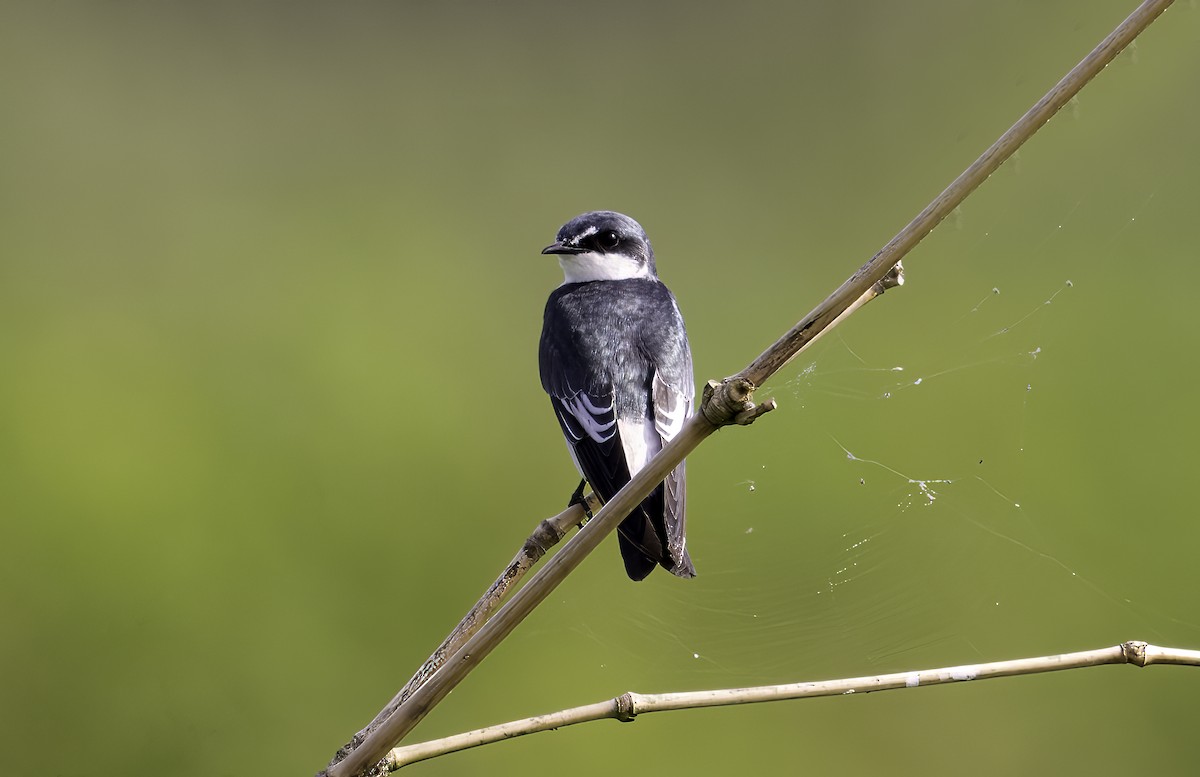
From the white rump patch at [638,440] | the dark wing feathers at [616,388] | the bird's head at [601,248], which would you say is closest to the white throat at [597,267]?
the bird's head at [601,248]

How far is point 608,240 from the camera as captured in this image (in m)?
2.50

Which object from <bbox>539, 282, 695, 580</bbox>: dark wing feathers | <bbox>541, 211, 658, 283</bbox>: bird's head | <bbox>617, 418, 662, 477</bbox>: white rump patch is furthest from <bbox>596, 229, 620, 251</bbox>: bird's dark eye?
<bbox>617, 418, 662, 477</bbox>: white rump patch

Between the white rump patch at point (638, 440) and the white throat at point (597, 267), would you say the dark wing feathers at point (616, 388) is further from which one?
the white throat at point (597, 267)

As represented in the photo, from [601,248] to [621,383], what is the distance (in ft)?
1.50

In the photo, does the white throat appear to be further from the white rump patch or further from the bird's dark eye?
the white rump patch

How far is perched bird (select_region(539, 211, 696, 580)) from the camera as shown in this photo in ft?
6.02

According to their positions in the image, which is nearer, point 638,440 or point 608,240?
point 638,440

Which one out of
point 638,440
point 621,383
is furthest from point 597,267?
point 638,440

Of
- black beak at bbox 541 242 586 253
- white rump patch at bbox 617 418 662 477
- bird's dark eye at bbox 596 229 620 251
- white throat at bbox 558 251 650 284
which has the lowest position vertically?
white rump patch at bbox 617 418 662 477

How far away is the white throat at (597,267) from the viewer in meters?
2.51

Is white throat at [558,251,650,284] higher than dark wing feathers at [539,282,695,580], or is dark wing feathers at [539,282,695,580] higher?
white throat at [558,251,650,284]

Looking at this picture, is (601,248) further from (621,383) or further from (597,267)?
(621,383)

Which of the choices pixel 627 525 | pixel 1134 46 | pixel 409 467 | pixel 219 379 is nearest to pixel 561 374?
pixel 627 525

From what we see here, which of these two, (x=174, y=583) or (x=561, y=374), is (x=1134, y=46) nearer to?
(x=561, y=374)
